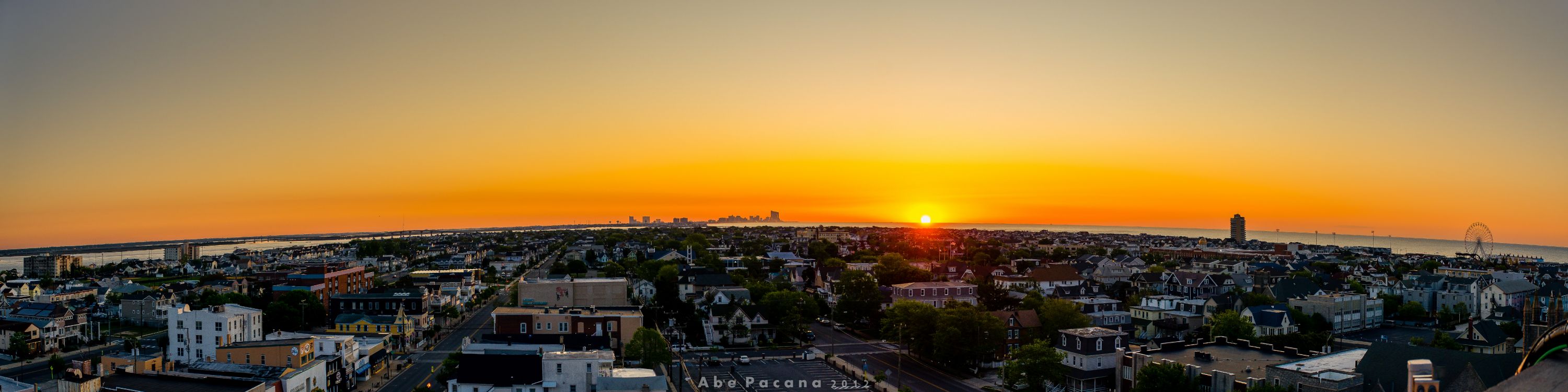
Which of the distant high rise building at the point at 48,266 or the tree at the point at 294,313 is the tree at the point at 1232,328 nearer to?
the tree at the point at 294,313

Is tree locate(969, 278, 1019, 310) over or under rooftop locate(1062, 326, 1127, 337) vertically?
under

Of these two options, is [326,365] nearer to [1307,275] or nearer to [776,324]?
A: [776,324]

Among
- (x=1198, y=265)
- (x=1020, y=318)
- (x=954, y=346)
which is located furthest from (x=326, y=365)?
(x=1198, y=265)

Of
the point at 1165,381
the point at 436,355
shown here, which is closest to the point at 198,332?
the point at 436,355

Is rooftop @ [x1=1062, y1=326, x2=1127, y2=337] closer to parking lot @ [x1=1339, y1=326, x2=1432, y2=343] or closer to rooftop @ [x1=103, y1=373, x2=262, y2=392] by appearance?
parking lot @ [x1=1339, y1=326, x2=1432, y2=343]

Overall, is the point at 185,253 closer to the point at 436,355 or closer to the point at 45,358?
the point at 45,358

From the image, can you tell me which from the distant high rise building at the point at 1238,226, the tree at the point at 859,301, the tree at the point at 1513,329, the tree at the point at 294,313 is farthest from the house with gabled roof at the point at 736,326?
the distant high rise building at the point at 1238,226

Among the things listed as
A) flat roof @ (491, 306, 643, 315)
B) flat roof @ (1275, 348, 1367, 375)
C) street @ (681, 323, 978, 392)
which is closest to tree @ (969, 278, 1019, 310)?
street @ (681, 323, 978, 392)
